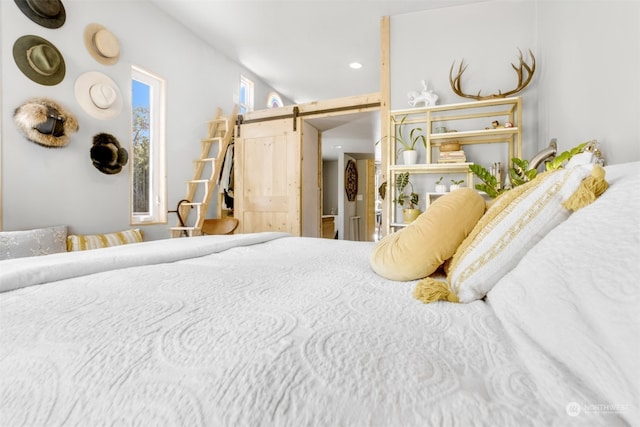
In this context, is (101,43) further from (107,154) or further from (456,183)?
(456,183)

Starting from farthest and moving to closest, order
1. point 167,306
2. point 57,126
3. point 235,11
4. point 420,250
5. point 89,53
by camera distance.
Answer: point 235,11 → point 89,53 → point 57,126 → point 420,250 → point 167,306

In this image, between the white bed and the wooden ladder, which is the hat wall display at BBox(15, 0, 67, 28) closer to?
the wooden ladder

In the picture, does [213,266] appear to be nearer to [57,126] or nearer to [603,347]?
[603,347]

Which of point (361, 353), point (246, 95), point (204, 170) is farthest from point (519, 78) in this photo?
point (246, 95)

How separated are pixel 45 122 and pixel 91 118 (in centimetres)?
41

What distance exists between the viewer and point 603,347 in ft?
1.11

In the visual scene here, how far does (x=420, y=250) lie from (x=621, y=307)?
19.1 inches

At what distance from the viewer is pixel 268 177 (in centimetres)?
406

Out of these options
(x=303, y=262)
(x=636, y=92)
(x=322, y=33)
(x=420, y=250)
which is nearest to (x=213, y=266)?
(x=303, y=262)

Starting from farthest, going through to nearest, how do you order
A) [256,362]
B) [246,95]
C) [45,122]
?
[246,95] < [45,122] < [256,362]

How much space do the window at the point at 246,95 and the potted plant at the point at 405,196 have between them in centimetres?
284

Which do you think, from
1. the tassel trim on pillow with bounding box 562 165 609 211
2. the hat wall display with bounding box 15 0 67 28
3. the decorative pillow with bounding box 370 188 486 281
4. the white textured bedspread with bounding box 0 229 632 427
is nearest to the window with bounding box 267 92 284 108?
the hat wall display with bounding box 15 0 67 28

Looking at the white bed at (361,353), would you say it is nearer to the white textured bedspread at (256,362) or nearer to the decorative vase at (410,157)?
the white textured bedspread at (256,362)

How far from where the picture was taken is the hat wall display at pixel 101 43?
260cm
